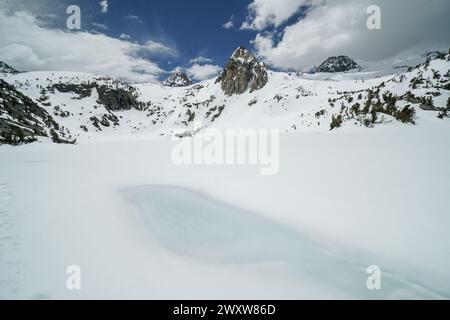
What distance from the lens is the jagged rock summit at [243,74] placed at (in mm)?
78238

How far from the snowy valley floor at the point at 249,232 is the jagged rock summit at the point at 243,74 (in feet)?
243

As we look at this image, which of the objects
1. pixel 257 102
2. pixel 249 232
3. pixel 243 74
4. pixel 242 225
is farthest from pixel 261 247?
pixel 243 74

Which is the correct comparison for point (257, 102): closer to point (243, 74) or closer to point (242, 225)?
point (243, 74)

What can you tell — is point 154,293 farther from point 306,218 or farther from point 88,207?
point 88,207

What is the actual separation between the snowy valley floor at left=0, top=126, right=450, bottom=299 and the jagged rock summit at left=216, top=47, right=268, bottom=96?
7411 centimetres

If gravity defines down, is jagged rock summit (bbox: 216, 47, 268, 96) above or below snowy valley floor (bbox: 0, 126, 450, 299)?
above

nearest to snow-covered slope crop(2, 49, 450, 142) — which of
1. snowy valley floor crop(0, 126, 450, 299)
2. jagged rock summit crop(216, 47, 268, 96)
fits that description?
jagged rock summit crop(216, 47, 268, 96)

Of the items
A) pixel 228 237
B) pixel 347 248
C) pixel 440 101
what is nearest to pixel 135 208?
pixel 228 237

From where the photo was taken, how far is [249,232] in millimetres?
5043

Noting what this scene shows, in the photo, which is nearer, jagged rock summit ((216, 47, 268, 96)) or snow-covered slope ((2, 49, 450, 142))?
snow-covered slope ((2, 49, 450, 142))

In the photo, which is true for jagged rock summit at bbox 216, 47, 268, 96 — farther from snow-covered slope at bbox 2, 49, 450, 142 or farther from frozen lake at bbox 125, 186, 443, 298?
frozen lake at bbox 125, 186, 443, 298

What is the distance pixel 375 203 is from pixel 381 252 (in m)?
1.40

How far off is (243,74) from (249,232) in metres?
84.9

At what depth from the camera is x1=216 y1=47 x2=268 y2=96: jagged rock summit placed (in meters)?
78.2
